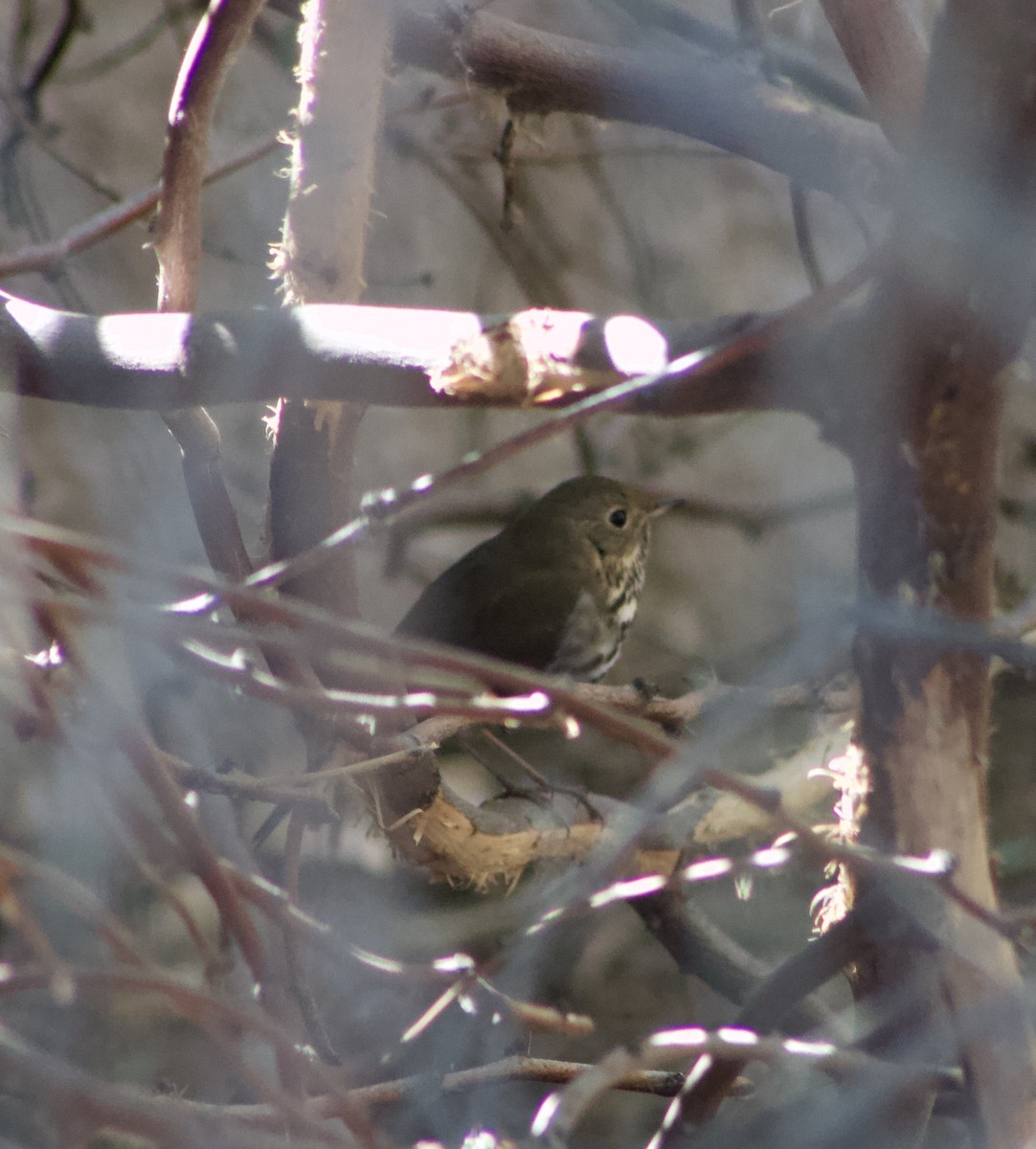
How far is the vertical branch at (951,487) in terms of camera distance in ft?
1.62

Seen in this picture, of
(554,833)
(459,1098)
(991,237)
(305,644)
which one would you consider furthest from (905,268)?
(554,833)

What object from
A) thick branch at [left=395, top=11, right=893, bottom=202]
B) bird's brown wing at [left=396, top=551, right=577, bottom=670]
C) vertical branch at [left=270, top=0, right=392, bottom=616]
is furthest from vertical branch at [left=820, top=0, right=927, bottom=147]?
bird's brown wing at [left=396, top=551, right=577, bottom=670]

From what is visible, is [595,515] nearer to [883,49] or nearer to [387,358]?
[883,49]

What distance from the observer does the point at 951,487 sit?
57 cm

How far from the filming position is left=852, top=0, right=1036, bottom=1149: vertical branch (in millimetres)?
492

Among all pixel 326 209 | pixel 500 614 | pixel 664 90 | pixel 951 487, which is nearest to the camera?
pixel 951 487

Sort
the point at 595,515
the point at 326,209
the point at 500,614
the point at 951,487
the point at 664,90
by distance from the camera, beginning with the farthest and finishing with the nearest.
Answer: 1. the point at 595,515
2. the point at 500,614
3. the point at 664,90
4. the point at 326,209
5. the point at 951,487

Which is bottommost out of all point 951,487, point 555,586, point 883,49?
point 555,586

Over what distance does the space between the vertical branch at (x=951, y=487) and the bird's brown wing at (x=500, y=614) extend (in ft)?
3.34

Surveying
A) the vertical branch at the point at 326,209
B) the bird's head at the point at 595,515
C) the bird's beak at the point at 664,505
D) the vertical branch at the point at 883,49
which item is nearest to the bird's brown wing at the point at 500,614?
the bird's head at the point at 595,515

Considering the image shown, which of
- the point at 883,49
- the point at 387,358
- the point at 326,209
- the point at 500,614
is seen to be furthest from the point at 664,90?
the point at 500,614

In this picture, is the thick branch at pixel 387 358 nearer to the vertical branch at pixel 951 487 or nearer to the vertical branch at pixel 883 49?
the vertical branch at pixel 951 487

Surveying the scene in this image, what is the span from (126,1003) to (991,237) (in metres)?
1.58

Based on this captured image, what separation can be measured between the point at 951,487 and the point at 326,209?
566 mm
